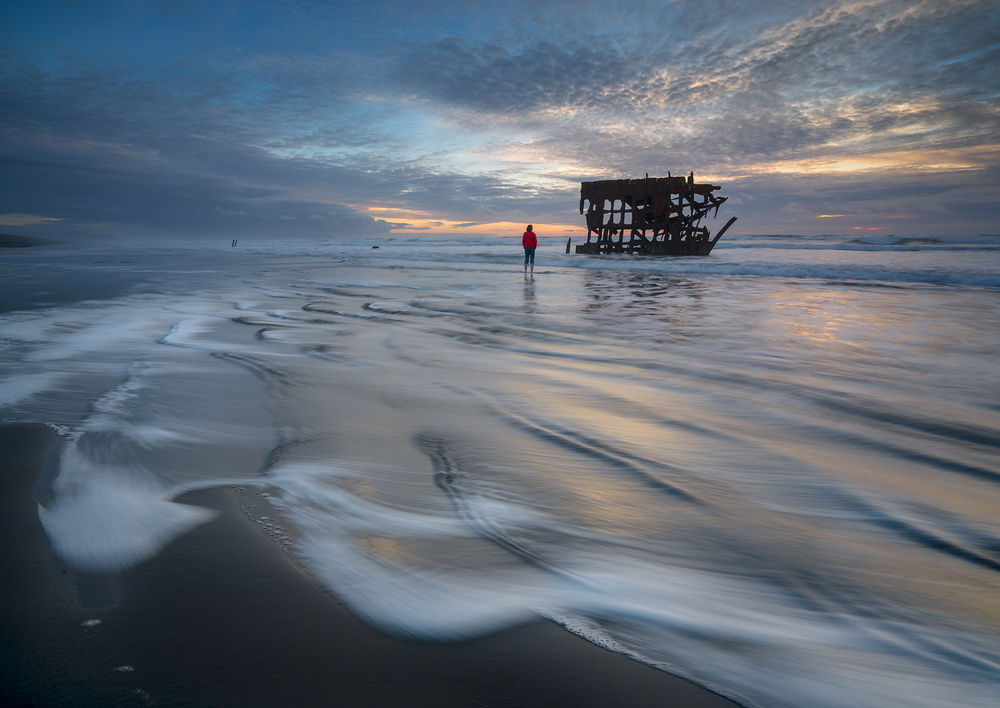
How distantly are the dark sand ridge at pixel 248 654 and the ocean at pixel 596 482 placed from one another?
3.6 inches

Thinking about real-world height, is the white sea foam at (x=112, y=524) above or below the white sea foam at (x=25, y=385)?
below

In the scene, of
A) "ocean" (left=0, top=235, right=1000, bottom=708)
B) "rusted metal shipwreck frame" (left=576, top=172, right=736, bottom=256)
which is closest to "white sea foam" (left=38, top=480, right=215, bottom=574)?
"ocean" (left=0, top=235, right=1000, bottom=708)

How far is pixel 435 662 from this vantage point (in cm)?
159

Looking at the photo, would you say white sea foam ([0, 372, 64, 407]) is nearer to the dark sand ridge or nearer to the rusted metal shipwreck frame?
the dark sand ridge

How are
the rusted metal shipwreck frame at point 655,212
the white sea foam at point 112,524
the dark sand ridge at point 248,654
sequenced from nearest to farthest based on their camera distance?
the dark sand ridge at point 248,654
the white sea foam at point 112,524
the rusted metal shipwreck frame at point 655,212

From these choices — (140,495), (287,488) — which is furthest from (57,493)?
(287,488)

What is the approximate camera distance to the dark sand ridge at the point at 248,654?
145 cm

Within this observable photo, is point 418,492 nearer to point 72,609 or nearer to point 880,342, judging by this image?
point 72,609

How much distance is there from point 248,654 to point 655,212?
30.6 meters

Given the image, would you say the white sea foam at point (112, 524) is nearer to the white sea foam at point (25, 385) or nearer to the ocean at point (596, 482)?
the ocean at point (596, 482)

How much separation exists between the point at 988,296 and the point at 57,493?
715 inches

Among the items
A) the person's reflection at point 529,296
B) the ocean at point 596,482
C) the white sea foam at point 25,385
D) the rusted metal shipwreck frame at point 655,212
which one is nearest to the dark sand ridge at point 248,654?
the ocean at point 596,482

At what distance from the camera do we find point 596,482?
288 cm

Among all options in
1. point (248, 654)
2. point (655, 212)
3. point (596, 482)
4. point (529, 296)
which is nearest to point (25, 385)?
point (248, 654)
